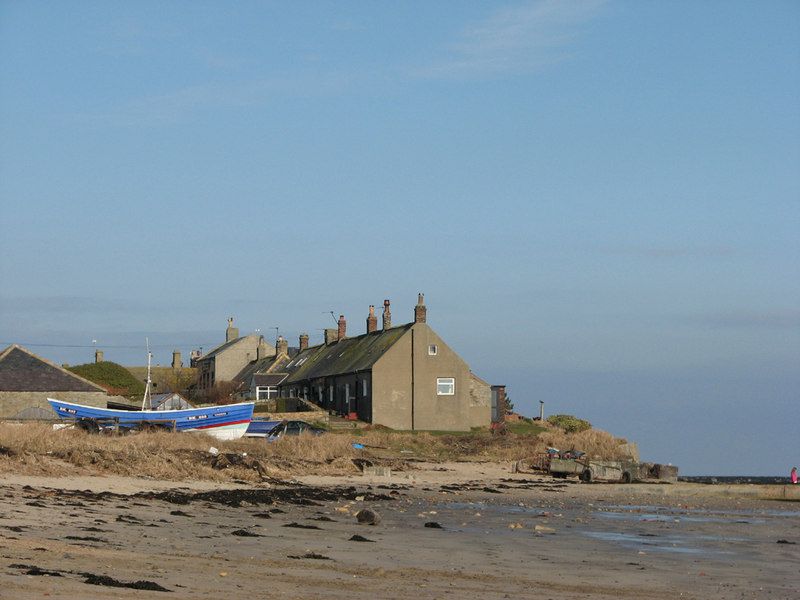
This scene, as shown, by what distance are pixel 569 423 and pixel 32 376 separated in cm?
3077

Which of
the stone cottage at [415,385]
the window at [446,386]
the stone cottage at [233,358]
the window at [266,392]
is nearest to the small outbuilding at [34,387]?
the stone cottage at [415,385]

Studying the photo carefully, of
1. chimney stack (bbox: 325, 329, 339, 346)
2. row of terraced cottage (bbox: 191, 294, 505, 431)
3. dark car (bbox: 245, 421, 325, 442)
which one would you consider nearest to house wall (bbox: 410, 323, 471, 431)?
row of terraced cottage (bbox: 191, 294, 505, 431)

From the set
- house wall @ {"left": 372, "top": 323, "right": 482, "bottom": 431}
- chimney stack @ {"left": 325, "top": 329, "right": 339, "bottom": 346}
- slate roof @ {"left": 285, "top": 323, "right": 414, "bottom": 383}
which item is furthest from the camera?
chimney stack @ {"left": 325, "top": 329, "right": 339, "bottom": 346}

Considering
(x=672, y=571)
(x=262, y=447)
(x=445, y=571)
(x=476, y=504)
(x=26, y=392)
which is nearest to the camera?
(x=445, y=571)

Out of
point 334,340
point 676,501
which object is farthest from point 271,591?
point 334,340

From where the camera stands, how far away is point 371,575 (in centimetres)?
1486

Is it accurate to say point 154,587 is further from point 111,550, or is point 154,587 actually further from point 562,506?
point 562,506

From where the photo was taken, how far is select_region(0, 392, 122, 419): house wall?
59.3 m

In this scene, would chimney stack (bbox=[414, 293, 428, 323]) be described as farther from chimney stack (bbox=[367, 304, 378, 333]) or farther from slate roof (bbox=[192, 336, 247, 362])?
slate roof (bbox=[192, 336, 247, 362])

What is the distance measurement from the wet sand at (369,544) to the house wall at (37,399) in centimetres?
3010

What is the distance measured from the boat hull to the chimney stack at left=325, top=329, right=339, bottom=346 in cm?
2814

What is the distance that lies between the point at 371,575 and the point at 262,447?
2835 cm

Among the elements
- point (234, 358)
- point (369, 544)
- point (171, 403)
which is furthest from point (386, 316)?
point (369, 544)

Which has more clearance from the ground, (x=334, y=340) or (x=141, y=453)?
(x=334, y=340)
